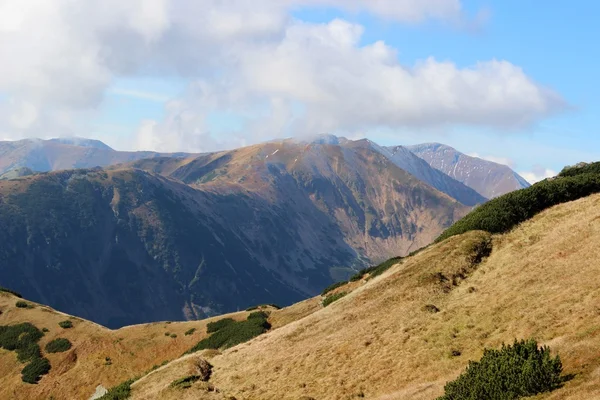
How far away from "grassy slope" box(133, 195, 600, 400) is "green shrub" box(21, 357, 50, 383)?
2248 cm

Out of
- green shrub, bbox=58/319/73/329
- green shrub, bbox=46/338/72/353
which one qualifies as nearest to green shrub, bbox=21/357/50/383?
green shrub, bbox=46/338/72/353

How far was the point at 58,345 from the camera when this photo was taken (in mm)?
65875

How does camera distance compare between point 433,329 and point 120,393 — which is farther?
point 120,393

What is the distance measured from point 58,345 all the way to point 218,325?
66.0 ft

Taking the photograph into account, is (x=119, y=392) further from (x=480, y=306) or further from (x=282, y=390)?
(x=480, y=306)

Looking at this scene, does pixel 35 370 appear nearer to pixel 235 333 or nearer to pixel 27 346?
pixel 27 346

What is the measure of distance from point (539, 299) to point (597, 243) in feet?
29.5

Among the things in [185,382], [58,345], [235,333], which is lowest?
[58,345]

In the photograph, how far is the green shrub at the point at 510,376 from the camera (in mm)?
21594

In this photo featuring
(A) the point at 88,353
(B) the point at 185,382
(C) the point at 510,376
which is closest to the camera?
(C) the point at 510,376

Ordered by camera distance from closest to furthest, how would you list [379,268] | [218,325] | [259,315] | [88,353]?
[88,353] → [259,315] → [379,268] → [218,325]

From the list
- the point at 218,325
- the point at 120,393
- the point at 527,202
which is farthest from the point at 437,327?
the point at 218,325

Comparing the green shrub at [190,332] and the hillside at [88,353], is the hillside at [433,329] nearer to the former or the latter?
the hillside at [88,353]

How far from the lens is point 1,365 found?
63.2 m
